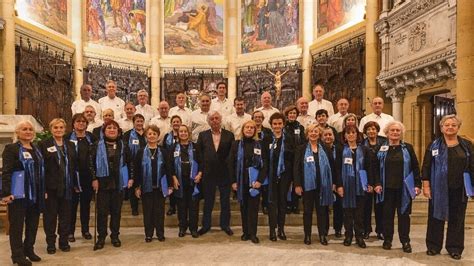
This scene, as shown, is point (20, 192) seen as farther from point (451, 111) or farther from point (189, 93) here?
point (189, 93)

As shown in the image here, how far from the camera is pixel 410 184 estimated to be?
5957mm

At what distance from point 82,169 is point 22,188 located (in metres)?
1.08

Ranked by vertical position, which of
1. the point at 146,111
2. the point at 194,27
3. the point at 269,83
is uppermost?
the point at 194,27

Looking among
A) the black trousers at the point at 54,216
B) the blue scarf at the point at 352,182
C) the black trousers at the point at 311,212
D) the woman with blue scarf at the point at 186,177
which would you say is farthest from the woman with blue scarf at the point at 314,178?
the black trousers at the point at 54,216

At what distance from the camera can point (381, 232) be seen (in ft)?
21.8

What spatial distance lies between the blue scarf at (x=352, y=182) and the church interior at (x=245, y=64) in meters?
0.59

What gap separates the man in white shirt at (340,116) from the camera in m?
8.09

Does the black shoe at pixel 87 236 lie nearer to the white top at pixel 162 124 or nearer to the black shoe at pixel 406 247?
the white top at pixel 162 124

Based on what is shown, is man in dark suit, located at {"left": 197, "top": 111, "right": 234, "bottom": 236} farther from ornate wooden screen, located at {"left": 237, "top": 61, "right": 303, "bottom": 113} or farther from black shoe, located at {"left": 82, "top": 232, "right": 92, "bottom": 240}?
ornate wooden screen, located at {"left": 237, "top": 61, "right": 303, "bottom": 113}

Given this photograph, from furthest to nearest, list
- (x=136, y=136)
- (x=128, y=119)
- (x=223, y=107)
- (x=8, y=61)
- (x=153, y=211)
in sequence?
(x=8, y=61) < (x=223, y=107) < (x=128, y=119) < (x=136, y=136) < (x=153, y=211)

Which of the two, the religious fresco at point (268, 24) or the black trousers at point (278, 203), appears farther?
the religious fresco at point (268, 24)

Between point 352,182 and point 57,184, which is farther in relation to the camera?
point 352,182

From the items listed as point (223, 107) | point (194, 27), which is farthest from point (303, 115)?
point (194, 27)

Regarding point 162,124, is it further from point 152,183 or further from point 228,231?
point 228,231
